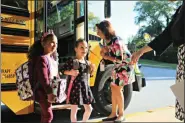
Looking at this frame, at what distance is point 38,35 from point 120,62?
1.24 metres

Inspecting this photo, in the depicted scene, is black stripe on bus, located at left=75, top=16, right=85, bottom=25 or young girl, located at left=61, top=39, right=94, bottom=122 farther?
black stripe on bus, located at left=75, top=16, right=85, bottom=25

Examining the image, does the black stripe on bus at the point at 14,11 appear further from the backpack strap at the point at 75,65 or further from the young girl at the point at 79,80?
the backpack strap at the point at 75,65

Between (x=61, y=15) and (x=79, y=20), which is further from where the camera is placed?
(x=61, y=15)

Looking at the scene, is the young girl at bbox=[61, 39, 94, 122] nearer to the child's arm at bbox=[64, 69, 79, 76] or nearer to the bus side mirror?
the child's arm at bbox=[64, 69, 79, 76]

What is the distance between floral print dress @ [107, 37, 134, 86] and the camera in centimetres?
338

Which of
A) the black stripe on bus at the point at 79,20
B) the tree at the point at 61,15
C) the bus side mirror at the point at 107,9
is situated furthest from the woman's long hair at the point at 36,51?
the tree at the point at 61,15

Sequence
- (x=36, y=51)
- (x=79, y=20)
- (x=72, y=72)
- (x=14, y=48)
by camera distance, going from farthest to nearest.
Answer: (x=79, y=20), (x=14, y=48), (x=72, y=72), (x=36, y=51)

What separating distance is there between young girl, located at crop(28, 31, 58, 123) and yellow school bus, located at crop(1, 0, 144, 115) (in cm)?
85

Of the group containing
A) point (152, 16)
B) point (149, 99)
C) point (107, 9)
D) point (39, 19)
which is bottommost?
point (149, 99)

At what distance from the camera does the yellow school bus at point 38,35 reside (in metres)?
3.53

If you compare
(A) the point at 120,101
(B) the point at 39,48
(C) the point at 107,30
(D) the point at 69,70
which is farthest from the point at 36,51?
(A) the point at 120,101

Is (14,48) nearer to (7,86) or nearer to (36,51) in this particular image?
(7,86)

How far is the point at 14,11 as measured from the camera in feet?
11.9

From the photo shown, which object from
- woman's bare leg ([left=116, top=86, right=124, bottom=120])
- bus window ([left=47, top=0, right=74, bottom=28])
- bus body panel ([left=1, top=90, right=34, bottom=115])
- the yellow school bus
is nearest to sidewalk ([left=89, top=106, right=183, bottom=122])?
woman's bare leg ([left=116, top=86, right=124, bottom=120])
